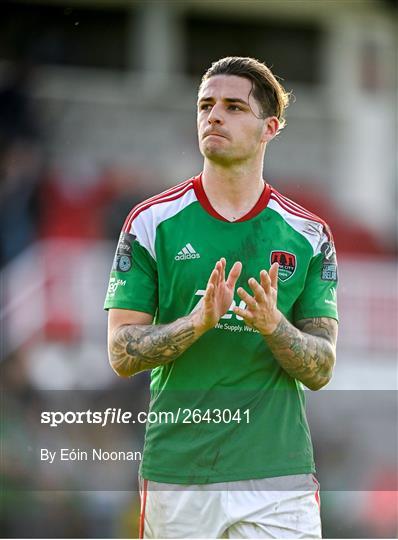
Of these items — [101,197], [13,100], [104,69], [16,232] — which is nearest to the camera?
[16,232]

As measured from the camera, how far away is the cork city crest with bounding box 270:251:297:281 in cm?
397

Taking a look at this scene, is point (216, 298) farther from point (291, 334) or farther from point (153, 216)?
point (153, 216)

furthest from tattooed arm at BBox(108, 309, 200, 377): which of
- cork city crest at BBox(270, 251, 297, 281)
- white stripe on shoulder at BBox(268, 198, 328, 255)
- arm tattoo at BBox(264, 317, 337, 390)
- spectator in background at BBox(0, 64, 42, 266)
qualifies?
spectator in background at BBox(0, 64, 42, 266)

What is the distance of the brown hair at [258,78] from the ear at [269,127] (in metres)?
0.02

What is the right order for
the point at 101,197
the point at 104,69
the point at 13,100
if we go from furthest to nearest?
the point at 104,69 < the point at 101,197 < the point at 13,100

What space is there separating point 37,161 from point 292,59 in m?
5.65

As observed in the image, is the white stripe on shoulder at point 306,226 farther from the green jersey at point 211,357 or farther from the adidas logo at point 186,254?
the adidas logo at point 186,254

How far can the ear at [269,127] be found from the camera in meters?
4.04

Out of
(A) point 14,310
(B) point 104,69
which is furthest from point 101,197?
(B) point 104,69

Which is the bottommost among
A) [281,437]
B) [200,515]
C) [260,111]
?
[200,515]

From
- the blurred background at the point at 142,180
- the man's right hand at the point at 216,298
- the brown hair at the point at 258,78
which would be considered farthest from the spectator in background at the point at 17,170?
the man's right hand at the point at 216,298

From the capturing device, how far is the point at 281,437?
13.0 feet

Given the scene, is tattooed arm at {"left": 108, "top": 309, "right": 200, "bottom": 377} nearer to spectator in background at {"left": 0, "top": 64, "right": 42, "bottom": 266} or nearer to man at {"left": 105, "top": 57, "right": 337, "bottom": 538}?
man at {"left": 105, "top": 57, "right": 337, "bottom": 538}

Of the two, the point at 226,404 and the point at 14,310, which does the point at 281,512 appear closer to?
the point at 226,404
